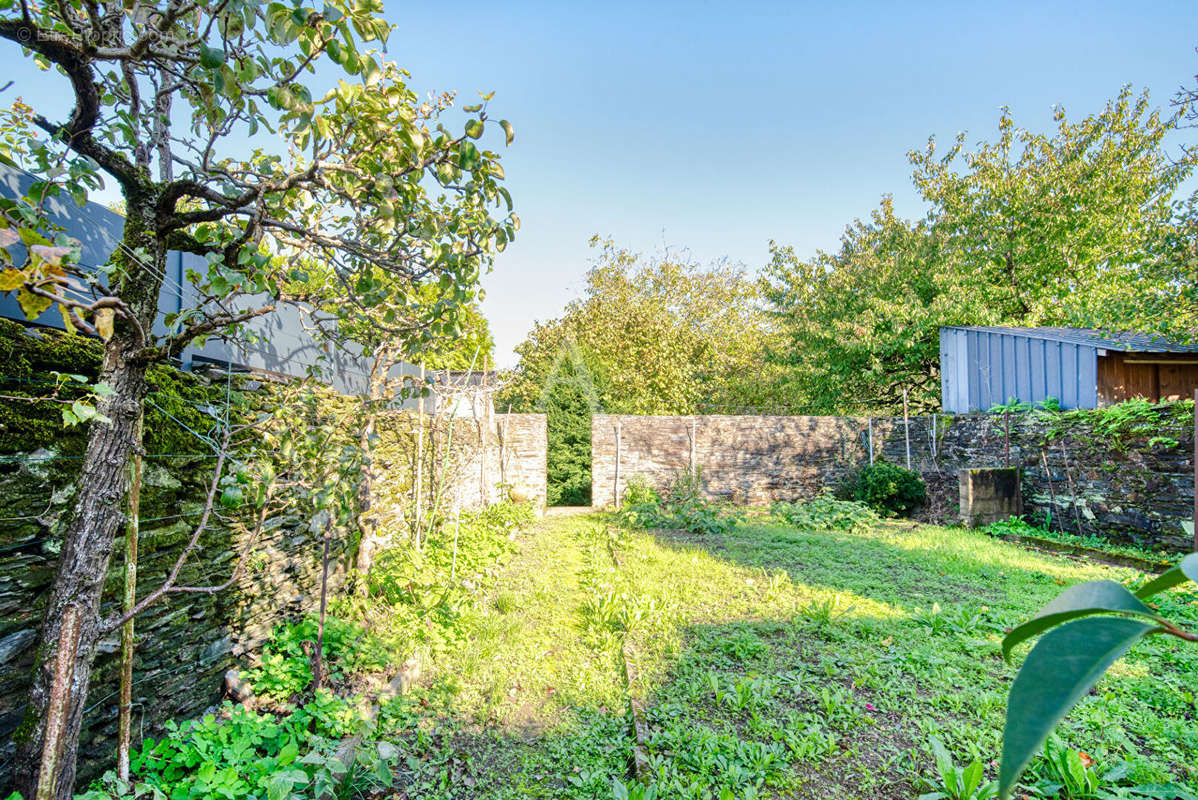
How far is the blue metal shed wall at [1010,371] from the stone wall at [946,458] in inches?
38.8

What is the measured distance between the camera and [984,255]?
524 inches

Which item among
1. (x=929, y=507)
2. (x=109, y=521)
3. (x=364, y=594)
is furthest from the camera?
(x=929, y=507)

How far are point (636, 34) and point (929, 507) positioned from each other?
794 centimetres

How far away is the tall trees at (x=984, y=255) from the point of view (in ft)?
39.3

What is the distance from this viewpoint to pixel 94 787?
183 centimetres

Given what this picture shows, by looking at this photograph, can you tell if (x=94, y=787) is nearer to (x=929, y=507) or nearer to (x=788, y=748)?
(x=788, y=748)

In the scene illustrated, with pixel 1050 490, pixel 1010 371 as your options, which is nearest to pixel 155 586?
pixel 1050 490

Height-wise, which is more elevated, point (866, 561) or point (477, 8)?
point (477, 8)

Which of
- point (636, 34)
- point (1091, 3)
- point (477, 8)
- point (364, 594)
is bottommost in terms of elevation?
point (364, 594)

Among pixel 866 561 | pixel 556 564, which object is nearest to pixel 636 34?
pixel 556 564

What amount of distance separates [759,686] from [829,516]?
569cm

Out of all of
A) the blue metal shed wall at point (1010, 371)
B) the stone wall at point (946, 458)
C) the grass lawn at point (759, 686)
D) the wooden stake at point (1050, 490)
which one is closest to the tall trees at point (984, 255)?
the blue metal shed wall at point (1010, 371)

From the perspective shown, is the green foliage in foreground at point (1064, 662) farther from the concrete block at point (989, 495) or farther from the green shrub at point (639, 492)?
the green shrub at point (639, 492)

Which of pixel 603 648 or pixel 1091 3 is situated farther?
pixel 1091 3
